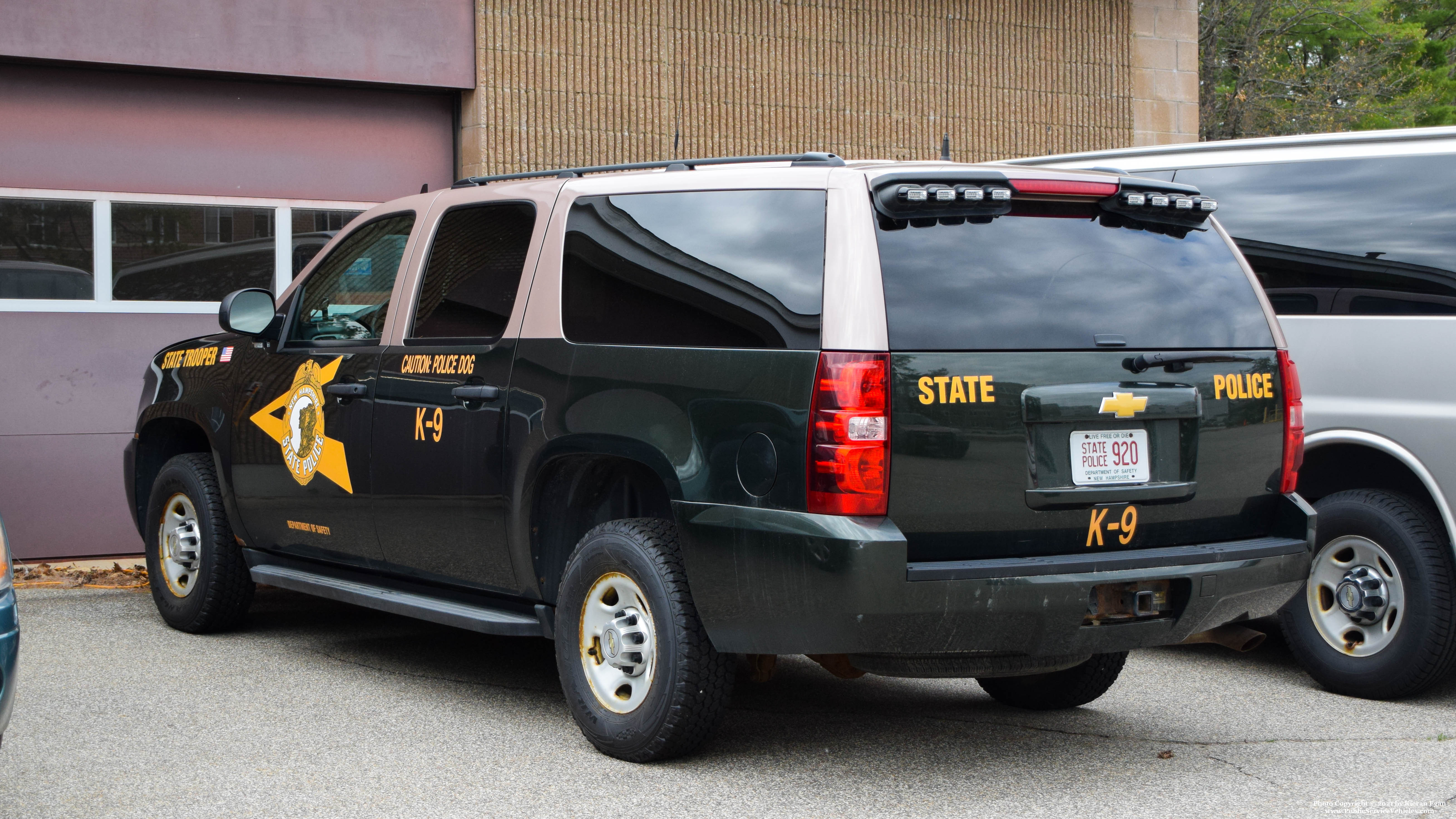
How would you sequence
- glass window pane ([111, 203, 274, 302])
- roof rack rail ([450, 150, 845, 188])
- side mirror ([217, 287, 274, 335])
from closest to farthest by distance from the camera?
roof rack rail ([450, 150, 845, 188])
side mirror ([217, 287, 274, 335])
glass window pane ([111, 203, 274, 302])

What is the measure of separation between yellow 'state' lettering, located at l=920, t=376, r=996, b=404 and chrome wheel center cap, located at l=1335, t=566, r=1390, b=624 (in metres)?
2.73

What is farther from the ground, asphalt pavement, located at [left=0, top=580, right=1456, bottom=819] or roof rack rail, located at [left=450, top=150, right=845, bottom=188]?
roof rack rail, located at [left=450, top=150, right=845, bottom=188]

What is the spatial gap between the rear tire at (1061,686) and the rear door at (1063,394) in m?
0.97

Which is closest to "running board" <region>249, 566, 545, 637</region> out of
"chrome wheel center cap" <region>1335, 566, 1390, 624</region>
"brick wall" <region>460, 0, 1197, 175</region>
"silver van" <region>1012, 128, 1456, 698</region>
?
"silver van" <region>1012, 128, 1456, 698</region>

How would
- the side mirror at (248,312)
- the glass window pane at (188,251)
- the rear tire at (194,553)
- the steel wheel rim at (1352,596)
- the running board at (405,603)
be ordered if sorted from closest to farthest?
the running board at (405,603) → the steel wheel rim at (1352,596) → the side mirror at (248,312) → the rear tire at (194,553) → the glass window pane at (188,251)

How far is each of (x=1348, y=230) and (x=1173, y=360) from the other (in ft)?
7.22

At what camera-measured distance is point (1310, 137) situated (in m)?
6.61

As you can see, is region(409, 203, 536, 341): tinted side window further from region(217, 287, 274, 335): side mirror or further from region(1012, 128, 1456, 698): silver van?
region(1012, 128, 1456, 698): silver van

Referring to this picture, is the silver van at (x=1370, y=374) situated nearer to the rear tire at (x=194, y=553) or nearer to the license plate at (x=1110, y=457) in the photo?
the license plate at (x=1110, y=457)

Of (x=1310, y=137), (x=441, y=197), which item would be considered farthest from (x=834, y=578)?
(x=1310, y=137)

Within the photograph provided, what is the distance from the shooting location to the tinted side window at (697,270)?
4.52 metres

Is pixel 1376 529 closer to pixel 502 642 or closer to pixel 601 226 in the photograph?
pixel 601 226

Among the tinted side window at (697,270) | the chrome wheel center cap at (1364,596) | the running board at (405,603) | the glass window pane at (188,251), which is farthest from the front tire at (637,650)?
the glass window pane at (188,251)

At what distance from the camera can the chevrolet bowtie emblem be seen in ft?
14.9
